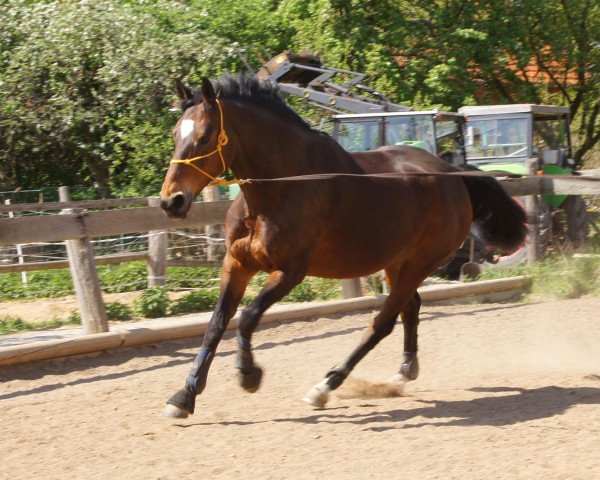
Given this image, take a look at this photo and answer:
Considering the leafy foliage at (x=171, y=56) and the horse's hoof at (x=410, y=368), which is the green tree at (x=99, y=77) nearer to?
the leafy foliage at (x=171, y=56)

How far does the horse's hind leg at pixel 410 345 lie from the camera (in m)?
6.76

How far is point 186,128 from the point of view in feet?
18.2

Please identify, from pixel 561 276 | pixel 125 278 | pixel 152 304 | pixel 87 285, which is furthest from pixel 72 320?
pixel 561 276

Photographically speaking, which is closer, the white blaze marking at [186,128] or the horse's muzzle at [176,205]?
the horse's muzzle at [176,205]

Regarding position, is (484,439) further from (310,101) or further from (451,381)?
(310,101)

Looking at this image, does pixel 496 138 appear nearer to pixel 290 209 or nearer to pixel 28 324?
pixel 28 324

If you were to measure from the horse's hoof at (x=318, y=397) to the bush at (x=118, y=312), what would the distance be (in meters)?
3.81

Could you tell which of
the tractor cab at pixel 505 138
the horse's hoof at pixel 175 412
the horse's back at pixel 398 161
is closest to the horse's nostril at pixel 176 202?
the horse's hoof at pixel 175 412

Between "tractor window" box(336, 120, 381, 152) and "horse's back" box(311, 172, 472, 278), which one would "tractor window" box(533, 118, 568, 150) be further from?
"horse's back" box(311, 172, 472, 278)

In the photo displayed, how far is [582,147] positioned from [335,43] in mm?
6936

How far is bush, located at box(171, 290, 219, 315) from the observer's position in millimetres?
9750

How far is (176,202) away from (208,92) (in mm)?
726

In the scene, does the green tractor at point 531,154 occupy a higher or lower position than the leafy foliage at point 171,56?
lower

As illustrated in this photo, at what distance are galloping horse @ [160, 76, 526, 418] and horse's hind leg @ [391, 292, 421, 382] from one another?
0.02 meters
